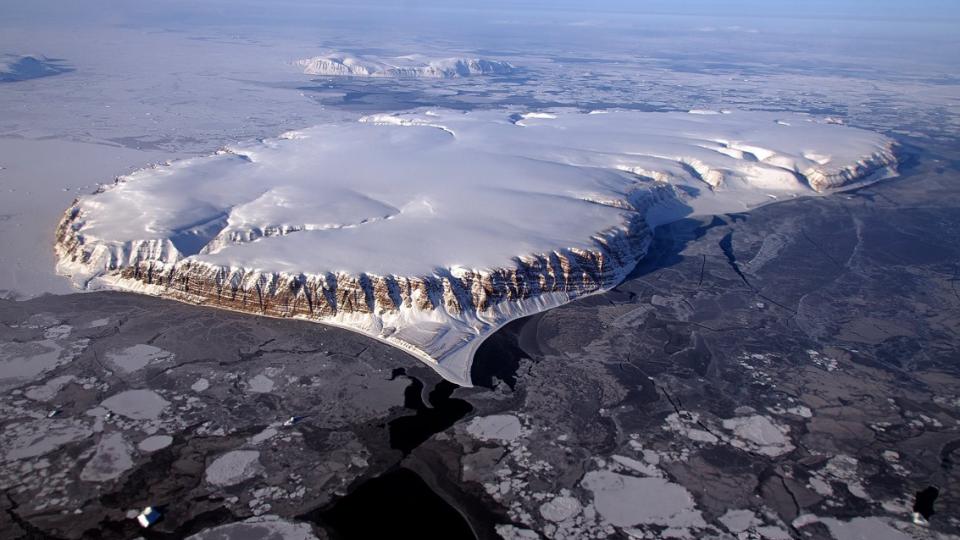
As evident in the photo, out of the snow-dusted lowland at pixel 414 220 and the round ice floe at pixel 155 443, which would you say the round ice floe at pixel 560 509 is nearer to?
the snow-dusted lowland at pixel 414 220

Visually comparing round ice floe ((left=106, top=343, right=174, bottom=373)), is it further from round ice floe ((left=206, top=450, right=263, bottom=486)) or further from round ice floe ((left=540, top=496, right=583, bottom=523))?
round ice floe ((left=540, top=496, right=583, bottom=523))

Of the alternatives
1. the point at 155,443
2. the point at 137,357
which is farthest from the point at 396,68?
the point at 155,443

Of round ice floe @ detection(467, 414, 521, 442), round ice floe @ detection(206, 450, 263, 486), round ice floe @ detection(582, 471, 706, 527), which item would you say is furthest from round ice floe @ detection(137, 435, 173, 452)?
round ice floe @ detection(582, 471, 706, 527)

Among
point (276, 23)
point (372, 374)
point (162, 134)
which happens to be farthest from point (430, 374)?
point (276, 23)

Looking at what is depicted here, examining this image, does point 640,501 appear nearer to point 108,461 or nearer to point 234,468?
point 234,468

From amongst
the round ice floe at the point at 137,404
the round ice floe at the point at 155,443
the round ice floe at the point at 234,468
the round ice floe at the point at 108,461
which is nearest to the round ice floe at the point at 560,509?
the round ice floe at the point at 234,468
